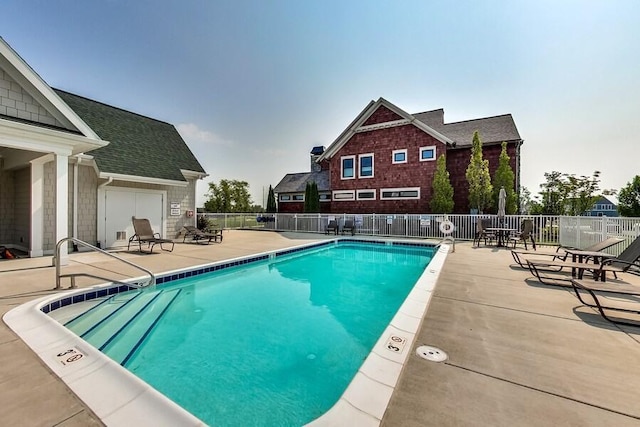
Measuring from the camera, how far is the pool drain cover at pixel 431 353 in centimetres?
247

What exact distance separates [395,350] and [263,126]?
642 inches

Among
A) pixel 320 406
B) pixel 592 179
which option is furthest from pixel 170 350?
pixel 592 179

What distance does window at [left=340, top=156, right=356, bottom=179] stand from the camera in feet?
64.6

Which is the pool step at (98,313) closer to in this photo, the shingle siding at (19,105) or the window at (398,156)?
the shingle siding at (19,105)

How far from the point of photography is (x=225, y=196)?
29375 mm

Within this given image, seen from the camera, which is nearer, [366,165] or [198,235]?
[198,235]

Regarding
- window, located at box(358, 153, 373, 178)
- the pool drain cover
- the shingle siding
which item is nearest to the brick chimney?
window, located at box(358, 153, 373, 178)

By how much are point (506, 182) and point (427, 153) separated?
15.2ft

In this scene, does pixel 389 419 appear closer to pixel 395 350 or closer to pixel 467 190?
pixel 395 350

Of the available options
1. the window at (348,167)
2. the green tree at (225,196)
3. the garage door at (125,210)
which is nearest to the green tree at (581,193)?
the window at (348,167)

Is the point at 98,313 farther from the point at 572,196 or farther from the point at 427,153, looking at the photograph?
the point at 572,196

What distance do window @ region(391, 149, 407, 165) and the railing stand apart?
182 inches

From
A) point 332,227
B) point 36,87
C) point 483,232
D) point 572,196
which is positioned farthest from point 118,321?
point 572,196

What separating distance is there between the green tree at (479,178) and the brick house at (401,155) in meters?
1.61
